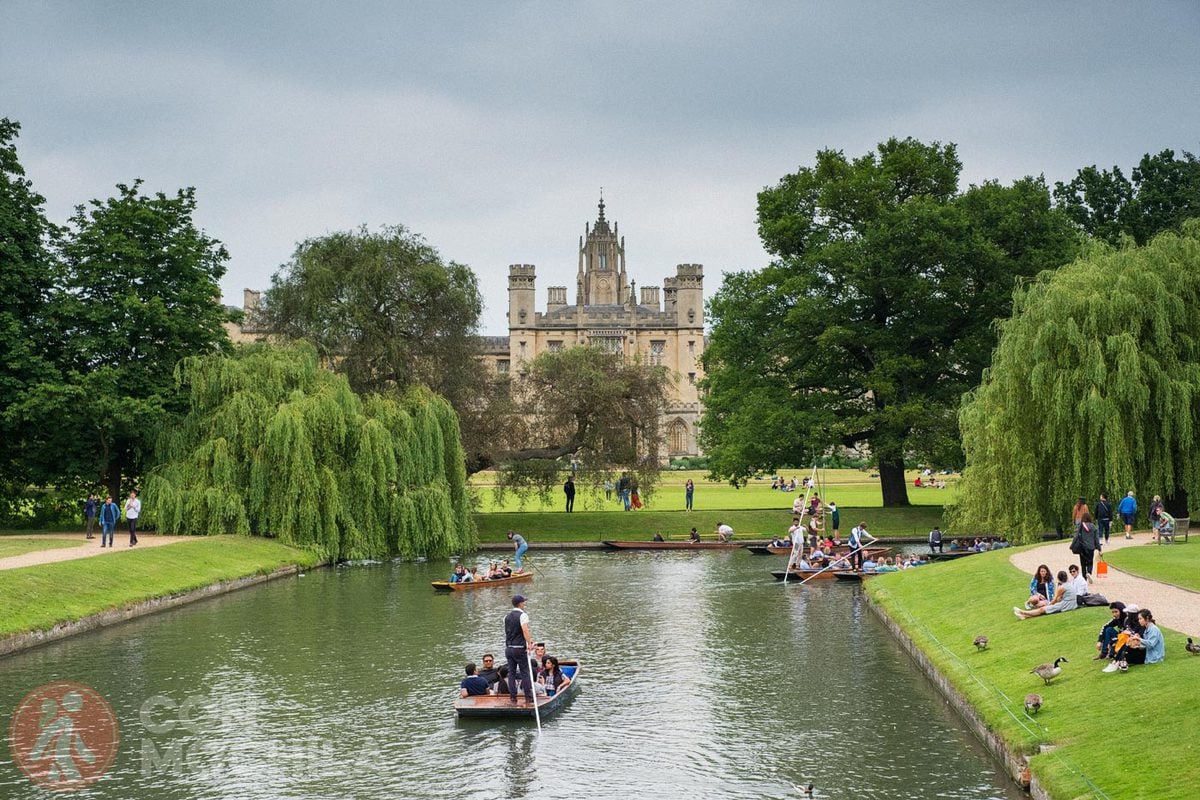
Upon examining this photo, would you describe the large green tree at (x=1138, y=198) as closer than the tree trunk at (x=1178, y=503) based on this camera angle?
No

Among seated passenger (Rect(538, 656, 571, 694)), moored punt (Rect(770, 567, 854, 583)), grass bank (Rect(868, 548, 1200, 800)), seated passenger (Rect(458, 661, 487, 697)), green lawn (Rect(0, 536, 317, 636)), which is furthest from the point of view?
moored punt (Rect(770, 567, 854, 583))

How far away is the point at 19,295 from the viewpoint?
34781 mm

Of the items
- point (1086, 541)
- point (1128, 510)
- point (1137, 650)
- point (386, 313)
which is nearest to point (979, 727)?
point (1137, 650)

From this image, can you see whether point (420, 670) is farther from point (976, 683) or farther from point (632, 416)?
point (632, 416)

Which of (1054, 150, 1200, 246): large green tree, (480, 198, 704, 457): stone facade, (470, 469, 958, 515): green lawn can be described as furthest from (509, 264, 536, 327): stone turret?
(1054, 150, 1200, 246): large green tree

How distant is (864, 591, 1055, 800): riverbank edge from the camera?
11352 mm

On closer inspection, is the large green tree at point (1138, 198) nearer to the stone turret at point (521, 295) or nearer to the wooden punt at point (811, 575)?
the wooden punt at point (811, 575)

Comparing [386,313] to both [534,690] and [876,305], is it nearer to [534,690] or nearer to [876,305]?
[876,305]

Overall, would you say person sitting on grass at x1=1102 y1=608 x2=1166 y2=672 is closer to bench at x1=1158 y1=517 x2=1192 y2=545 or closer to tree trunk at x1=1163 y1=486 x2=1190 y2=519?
bench at x1=1158 y1=517 x2=1192 y2=545

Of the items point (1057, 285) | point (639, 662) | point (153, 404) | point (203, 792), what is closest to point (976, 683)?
point (639, 662)

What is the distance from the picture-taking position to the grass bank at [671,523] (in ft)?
137

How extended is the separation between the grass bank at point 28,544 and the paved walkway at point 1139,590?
22.3m
